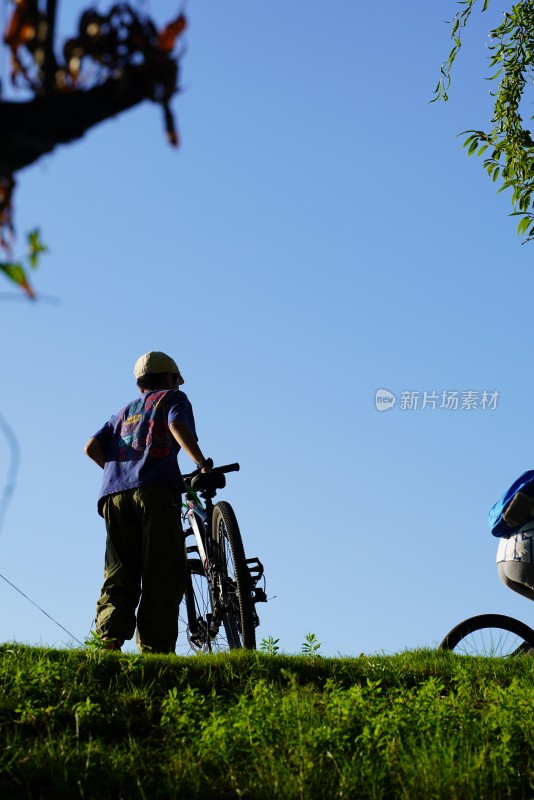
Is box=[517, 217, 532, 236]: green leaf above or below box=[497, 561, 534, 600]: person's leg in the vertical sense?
above

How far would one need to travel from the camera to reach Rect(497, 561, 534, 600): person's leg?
8.27 m

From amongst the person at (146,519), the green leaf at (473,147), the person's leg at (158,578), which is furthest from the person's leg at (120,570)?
the green leaf at (473,147)

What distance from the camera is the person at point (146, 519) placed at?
7285 millimetres

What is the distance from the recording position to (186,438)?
7.29 m

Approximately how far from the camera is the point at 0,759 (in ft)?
16.0

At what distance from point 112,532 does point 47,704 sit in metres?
1.99

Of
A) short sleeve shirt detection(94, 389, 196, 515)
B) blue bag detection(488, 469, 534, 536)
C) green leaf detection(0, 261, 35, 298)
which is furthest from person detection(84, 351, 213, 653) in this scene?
green leaf detection(0, 261, 35, 298)

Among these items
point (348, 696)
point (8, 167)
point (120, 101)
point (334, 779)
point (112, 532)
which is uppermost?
point (112, 532)

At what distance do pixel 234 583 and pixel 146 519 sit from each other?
0.83 metres

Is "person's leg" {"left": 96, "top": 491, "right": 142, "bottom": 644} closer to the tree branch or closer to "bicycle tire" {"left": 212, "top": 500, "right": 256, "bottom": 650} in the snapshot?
"bicycle tire" {"left": 212, "top": 500, "right": 256, "bottom": 650}

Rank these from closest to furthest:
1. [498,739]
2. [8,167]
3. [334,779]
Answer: [8,167]
[334,779]
[498,739]

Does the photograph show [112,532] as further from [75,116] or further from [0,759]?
[75,116]

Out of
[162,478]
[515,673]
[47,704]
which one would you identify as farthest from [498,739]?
[162,478]

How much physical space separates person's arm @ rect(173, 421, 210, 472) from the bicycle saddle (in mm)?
165
